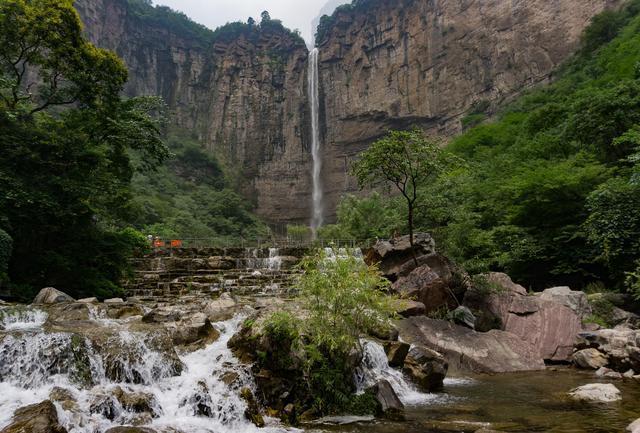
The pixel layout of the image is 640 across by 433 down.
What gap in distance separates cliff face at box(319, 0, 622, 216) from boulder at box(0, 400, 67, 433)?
53.1m

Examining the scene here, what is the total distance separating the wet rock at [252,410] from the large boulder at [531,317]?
9.56 meters

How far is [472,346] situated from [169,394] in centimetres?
894

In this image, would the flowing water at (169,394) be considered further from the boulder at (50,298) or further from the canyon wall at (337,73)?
the canyon wall at (337,73)

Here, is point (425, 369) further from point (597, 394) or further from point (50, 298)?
point (50, 298)

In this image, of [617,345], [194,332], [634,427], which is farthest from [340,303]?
[617,345]

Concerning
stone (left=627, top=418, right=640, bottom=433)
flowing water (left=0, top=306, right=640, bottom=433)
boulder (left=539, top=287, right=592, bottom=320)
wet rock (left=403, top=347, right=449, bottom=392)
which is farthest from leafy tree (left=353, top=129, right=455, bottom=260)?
stone (left=627, top=418, right=640, bottom=433)

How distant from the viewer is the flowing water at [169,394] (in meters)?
6.55

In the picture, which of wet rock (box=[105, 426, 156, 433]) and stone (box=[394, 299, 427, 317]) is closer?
wet rock (box=[105, 426, 156, 433])

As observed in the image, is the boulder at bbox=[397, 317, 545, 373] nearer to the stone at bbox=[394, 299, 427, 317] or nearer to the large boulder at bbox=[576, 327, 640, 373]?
the stone at bbox=[394, 299, 427, 317]

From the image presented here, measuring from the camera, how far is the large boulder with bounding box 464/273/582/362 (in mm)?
13086

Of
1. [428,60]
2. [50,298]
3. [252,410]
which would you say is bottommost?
[252,410]

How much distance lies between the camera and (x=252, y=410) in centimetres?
728

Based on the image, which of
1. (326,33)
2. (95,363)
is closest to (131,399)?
(95,363)

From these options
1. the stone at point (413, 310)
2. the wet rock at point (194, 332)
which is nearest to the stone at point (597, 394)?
the stone at point (413, 310)
